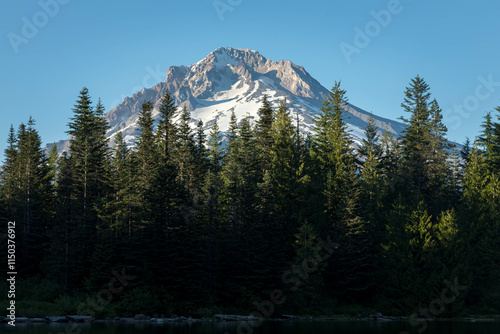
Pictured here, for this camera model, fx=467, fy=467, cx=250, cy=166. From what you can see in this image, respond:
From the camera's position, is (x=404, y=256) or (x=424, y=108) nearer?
(x=404, y=256)

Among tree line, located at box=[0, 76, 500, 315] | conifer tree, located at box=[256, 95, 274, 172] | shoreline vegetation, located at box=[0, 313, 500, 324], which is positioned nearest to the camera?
shoreline vegetation, located at box=[0, 313, 500, 324]

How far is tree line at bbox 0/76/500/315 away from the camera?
47.7 metres

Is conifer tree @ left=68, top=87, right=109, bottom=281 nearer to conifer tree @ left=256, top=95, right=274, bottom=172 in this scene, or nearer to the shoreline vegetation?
the shoreline vegetation

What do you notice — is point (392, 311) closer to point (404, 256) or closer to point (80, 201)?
point (404, 256)

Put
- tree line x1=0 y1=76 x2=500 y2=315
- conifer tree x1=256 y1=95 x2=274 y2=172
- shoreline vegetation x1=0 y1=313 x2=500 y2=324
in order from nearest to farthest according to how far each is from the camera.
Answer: shoreline vegetation x1=0 y1=313 x2=500 y2=324 < tree line x1=0 y1=76 x2=500 y2=315 < conifer tree x1=256 y1=95 x2=274 y2=172

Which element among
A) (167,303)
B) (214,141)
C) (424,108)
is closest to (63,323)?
(167,303)

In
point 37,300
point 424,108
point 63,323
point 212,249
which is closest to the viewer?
point 63,323

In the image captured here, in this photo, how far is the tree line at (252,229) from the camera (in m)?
47.7

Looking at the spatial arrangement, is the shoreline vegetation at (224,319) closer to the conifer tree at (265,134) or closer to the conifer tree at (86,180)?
the conifer tree at (86,180)

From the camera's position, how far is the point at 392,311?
52.4 meters

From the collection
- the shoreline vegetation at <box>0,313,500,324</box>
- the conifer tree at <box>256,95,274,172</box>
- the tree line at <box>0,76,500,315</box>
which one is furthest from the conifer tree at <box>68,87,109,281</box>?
the conifer tree at <box>256,95,274,172</box>

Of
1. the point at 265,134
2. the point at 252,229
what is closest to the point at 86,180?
the point at 252,229

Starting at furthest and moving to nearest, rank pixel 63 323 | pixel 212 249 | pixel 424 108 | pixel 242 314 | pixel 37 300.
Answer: pixel 424 108, pixel 212 249, pixel 242 314, pixel 37 300, pixel 63 323

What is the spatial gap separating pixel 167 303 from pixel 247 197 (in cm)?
1481
